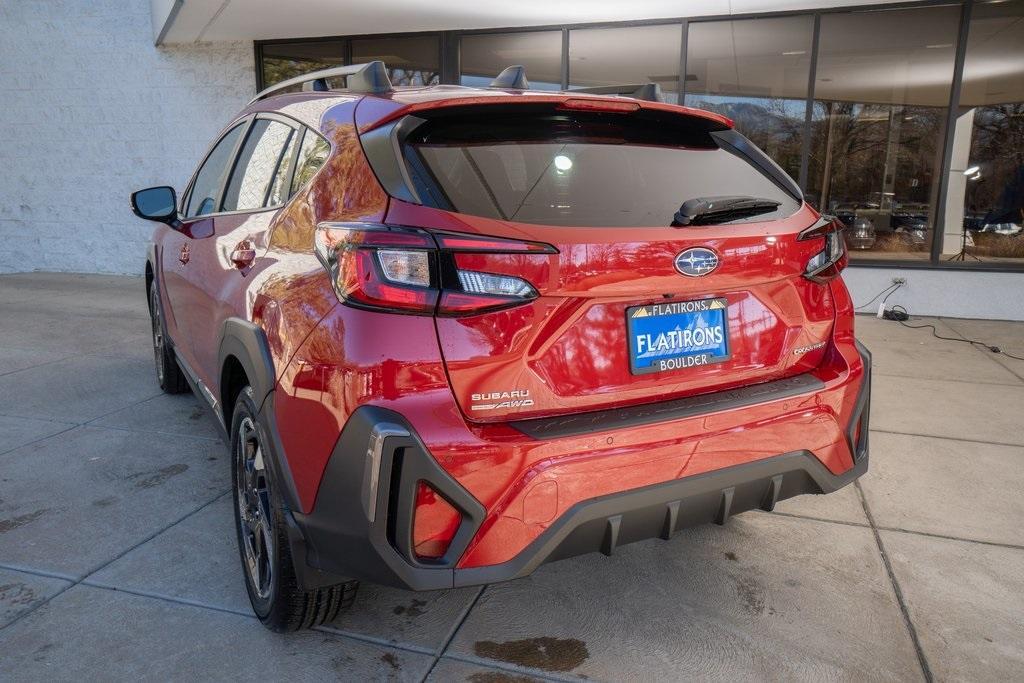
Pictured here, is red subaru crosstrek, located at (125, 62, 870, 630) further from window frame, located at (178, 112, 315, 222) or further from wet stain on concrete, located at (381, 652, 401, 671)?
wet stain on concrete, located at (381, 652, 401, 671)

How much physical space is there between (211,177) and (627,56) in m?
6.94

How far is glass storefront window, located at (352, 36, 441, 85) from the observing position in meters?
9.97

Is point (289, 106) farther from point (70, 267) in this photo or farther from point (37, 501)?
point (70, 267)

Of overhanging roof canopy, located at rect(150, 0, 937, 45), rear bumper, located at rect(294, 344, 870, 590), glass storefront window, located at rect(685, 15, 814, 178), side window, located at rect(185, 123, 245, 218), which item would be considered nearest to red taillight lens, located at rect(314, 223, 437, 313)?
rear bumper, located at rect(294, 344, 870, 590)

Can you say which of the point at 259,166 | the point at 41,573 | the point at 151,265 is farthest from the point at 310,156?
the point at 151,265

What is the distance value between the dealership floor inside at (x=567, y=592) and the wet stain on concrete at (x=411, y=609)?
17mm

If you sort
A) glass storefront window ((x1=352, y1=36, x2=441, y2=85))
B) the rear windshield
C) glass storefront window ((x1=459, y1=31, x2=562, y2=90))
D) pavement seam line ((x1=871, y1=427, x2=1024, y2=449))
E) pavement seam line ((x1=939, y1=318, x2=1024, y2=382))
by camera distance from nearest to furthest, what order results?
the rear windshield, pavement seam line ((x1=871, y1=427, x2=1024, y2=449)), pavement seam line ((x1=939, y1=318, x2=1024, y2=382)), glass storefront window ((x1=459, y1=31, x2=562, y2=90)), glass storefront window ((x1=352, y1=36, x2=441, y2=85))

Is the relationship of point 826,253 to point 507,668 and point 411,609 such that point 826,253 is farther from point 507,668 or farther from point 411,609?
point 411,609

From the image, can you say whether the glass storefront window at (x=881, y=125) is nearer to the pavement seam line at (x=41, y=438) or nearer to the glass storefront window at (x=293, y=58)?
the glass storefront window at (x=293, y=58)

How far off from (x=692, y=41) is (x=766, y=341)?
7.79m

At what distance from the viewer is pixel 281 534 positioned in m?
2.19

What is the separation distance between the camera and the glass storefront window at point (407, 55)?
9969 mm

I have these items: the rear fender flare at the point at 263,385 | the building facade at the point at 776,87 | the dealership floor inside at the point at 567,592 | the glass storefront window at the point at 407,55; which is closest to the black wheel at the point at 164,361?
the dealership floor inside at the point at 567,592

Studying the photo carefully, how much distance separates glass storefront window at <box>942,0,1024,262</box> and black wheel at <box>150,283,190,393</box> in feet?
26.3
